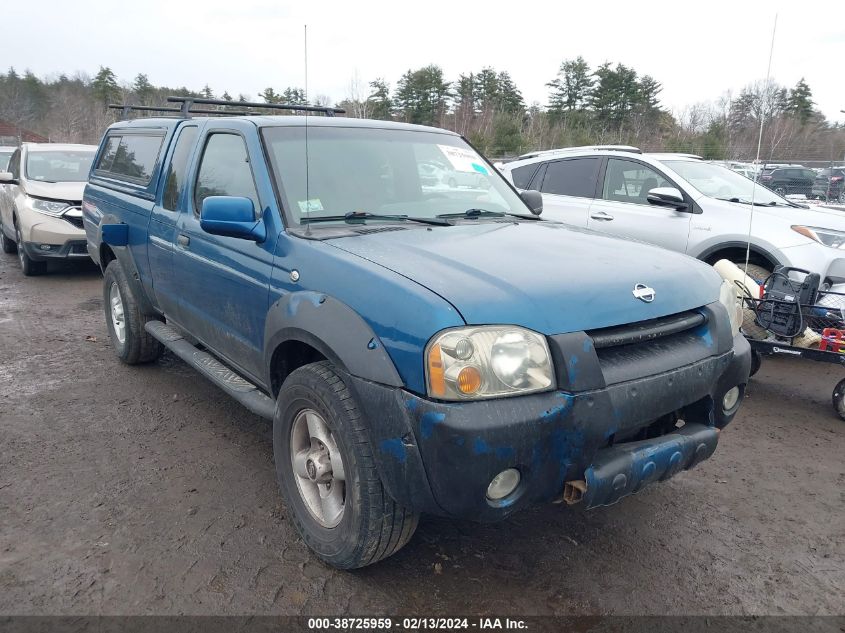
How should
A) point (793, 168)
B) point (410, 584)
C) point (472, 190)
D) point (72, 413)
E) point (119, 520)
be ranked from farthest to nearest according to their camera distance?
point (793, 168)
point (72, 413)
point (472, 190)
point (119, 520)
point (410, 584)

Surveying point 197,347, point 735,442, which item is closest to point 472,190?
point 197,347

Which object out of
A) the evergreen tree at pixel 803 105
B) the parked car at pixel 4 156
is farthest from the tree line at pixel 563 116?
the parked car at pixel 4 156

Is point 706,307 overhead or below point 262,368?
overhead

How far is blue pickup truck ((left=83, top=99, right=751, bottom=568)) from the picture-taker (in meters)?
2.24

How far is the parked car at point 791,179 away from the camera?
1769cm

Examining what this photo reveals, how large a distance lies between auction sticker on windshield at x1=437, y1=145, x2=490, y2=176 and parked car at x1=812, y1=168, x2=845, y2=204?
48.1 ft

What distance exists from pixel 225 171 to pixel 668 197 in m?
4.34

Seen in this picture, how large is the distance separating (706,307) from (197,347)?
3089 mm

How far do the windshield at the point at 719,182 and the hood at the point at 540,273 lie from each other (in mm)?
3906

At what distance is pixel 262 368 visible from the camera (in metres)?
3.24

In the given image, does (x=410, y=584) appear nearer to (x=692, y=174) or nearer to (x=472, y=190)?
(x=472, y=190)

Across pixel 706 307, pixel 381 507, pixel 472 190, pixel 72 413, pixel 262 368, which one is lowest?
pixel 72 413

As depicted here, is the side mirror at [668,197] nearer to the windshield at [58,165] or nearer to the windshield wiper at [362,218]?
the windshield wiper at [362,218]

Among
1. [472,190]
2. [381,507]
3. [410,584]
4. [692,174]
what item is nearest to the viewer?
[381,507]
